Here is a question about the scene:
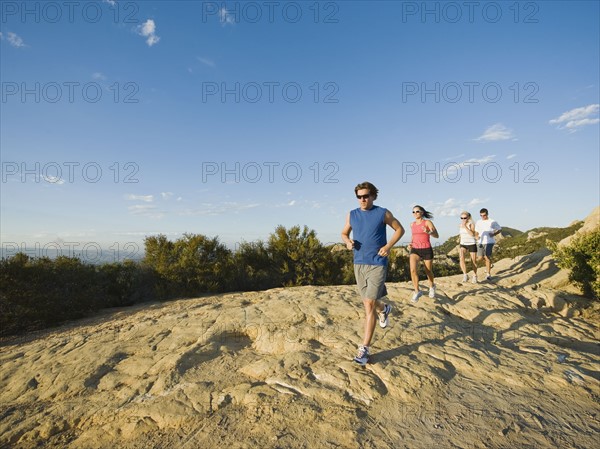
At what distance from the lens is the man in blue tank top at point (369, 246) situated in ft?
13.0

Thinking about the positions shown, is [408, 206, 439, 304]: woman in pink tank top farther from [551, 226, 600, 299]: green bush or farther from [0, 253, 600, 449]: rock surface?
[551, 226, 600, 299]: green bush

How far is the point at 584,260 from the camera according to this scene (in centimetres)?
827

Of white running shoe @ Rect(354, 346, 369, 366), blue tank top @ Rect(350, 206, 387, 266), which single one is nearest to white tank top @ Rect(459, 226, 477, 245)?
blue tank top @ Rect(350, 206, 387, 266)

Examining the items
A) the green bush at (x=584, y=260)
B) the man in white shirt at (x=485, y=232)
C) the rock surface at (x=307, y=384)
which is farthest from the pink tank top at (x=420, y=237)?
the green bush at (x=584, y=260)

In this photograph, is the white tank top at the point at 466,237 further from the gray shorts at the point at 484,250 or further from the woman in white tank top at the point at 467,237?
the gray shorts at the point at 484,250

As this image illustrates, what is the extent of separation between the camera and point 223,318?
228 inches

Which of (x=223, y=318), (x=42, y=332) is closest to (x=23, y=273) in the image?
(x=42, y=332)

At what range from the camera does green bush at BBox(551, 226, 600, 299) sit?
7969 millimetres

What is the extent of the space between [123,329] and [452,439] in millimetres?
Answer: 5900

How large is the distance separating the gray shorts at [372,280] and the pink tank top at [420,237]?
2.97 metres

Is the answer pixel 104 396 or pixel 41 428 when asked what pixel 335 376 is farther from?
pixel 41 428

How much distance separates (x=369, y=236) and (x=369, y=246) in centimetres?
13

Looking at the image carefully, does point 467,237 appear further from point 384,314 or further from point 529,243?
point 529,243

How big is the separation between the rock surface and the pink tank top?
4.35 feet
